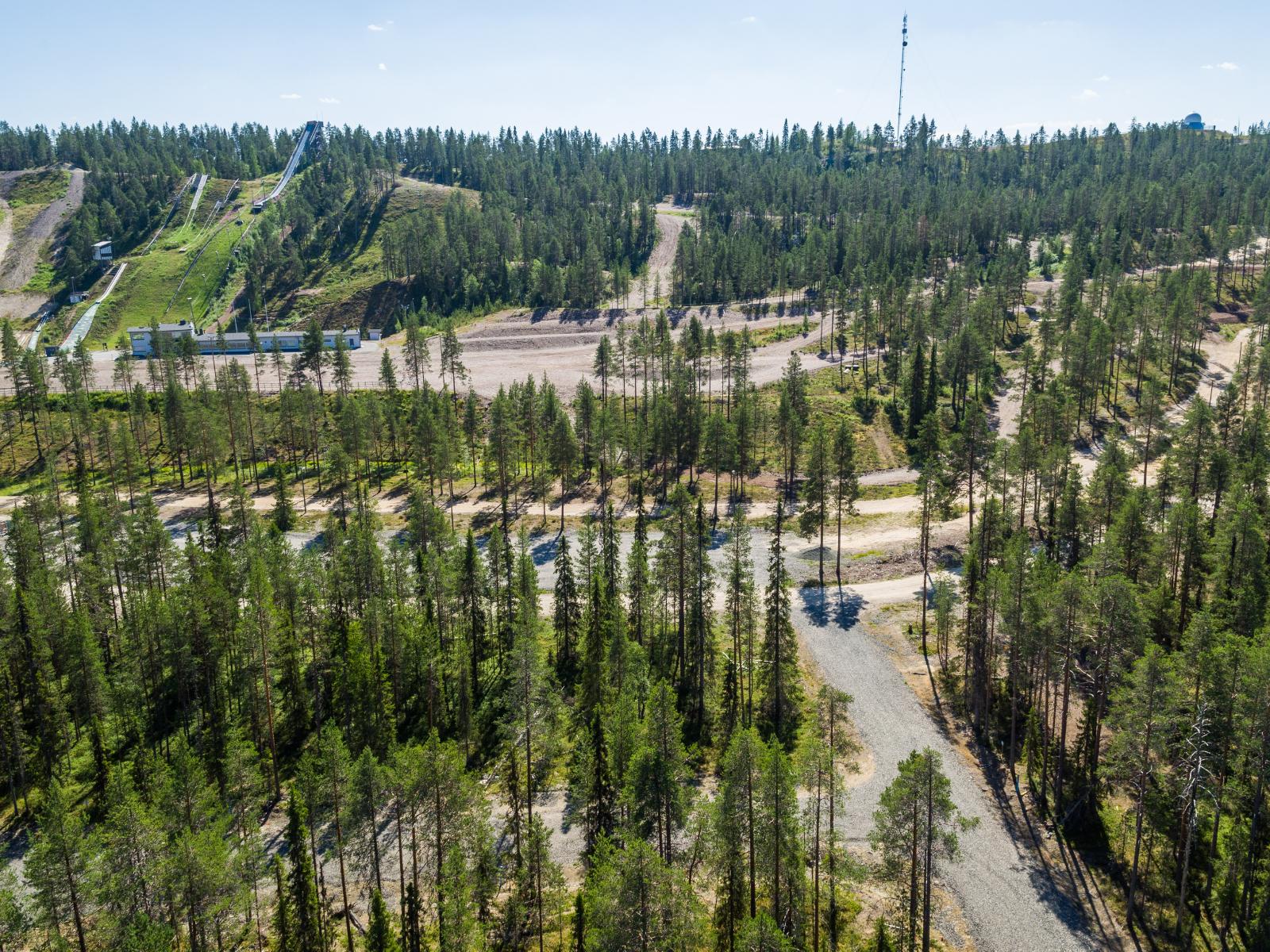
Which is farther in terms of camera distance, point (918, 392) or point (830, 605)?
point (918, 392)

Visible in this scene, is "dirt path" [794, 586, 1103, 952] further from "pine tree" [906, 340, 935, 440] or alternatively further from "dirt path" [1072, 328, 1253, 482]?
"pine tree" [906, 340, 935, 440]

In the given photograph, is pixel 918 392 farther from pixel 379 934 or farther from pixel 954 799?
pixel 379 934

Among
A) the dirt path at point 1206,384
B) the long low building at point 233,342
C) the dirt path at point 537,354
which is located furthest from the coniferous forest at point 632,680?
the long low building at point 233,342

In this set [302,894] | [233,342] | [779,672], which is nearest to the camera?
[302,894]

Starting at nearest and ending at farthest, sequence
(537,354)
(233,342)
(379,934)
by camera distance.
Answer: (379,934) < (537,354) < (233,342)

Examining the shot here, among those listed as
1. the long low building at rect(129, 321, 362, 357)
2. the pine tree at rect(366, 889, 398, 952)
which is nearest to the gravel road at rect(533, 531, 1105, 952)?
the pine tree at rect(366, 889, 398, 952)

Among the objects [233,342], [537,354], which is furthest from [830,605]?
[233,342]

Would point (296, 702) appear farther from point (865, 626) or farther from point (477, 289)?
point (477, 289)

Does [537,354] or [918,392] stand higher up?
[537,354]

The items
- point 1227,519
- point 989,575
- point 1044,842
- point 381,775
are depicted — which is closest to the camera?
point 381,775

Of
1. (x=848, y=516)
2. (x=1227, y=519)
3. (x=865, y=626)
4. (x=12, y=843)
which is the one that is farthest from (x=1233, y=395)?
(x=12, y=843)

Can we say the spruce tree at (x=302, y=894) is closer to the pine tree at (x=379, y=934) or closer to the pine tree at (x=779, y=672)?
the pine tree at (x=379, y=934)
